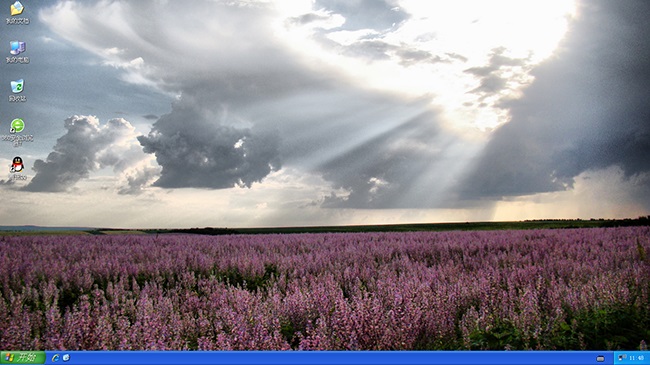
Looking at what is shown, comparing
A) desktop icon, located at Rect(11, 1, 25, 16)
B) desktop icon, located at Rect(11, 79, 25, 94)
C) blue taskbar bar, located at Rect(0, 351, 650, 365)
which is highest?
desktop icon, located at Rect(11, 1, 25, 16)

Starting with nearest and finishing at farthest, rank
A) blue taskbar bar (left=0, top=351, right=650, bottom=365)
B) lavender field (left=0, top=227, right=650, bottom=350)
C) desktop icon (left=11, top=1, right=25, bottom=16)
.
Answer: blue taskbar bar (left=0, top=351, right=650, bottom=365) → lavender field (left=0, top=227, right=650, bottom=350) → desktop icon (left=11, top=1, right=25, bottom=16)

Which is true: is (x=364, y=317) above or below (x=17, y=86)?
below

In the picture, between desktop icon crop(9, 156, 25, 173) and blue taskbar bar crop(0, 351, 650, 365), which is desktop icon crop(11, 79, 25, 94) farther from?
blue taskbar bar crop(0, 351, 650, 365)

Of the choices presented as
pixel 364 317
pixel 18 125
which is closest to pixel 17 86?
pixel 18 125

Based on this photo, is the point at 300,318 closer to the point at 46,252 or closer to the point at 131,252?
the point at 131,252

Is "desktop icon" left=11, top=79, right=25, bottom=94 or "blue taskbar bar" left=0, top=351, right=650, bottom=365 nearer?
"blue taskbar bar" left=0, top=351, right=650, bottom=365

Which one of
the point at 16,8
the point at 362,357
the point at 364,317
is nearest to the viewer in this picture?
the point at 362,357

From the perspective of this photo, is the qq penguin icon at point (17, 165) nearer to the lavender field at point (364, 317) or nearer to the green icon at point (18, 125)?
the green icon at point (18, 125)

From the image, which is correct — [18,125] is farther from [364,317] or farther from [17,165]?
[364,317]

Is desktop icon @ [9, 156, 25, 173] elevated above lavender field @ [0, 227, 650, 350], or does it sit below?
above

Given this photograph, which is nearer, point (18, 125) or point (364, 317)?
point (364, 317)

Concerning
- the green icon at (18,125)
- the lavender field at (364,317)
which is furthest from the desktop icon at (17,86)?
the lavender field at (364,317)

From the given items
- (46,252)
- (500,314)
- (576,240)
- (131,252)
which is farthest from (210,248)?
(576,240)

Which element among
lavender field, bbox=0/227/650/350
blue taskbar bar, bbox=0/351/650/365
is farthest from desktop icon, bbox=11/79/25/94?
blue taskbar bar, bbox=0/351/650/365
